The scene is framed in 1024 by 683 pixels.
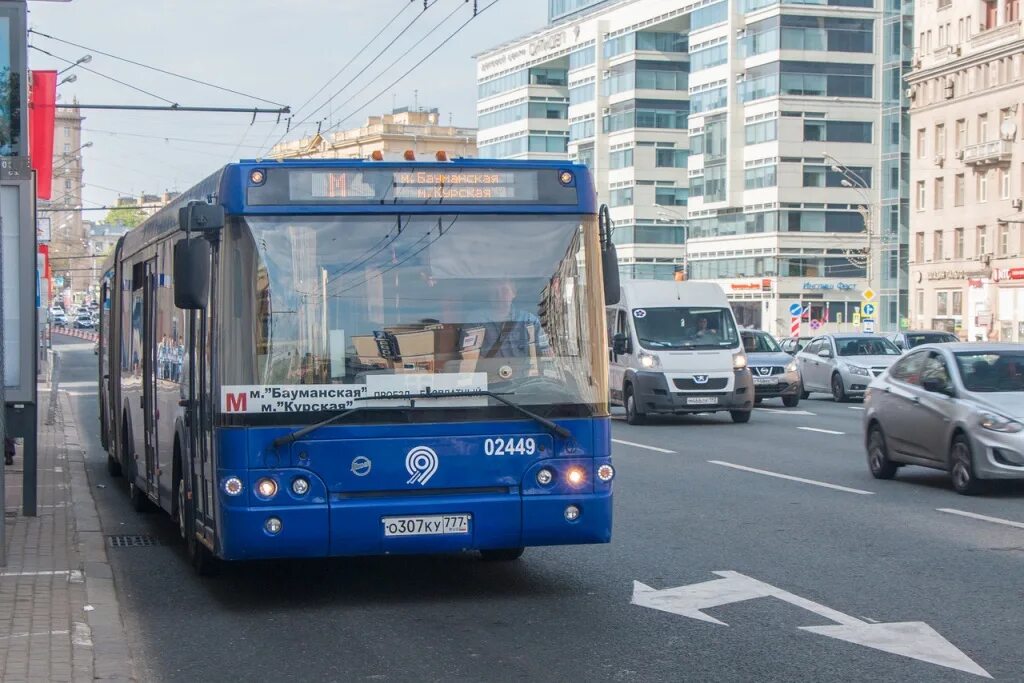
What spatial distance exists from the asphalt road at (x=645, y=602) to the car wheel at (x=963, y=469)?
19 cm

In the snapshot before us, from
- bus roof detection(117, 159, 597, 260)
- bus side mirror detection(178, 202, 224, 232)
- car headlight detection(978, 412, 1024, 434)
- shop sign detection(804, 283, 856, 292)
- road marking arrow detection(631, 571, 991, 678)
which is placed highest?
shop sign detection(804, 283, 856, 292)

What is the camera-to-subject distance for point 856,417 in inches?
1211

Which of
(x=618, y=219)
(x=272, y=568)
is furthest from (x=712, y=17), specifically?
(x=272, y=568)

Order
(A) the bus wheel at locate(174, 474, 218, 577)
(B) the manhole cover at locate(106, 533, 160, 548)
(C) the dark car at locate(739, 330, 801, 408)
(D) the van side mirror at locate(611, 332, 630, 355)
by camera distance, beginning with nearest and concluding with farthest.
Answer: (A) the bus wheel at locate(174, 474, 218, 577), (B) the manhole cover at locate(106, 533, 160, 548), (D) the van side mirror at locate(611, 332, 630, 355), (C) the dark car at locate(739, 330, 801, 408)

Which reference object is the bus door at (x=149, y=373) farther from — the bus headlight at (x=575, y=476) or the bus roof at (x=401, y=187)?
the bus headlight at (x=575, y=476)

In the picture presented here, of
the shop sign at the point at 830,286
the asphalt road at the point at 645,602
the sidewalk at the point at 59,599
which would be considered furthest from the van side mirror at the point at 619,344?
the shop sign at the point at 830,286

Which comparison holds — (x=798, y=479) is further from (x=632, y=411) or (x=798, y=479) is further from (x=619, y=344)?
(x=632, y=411)

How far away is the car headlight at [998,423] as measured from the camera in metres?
15.0

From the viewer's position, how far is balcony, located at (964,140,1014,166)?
77.4m

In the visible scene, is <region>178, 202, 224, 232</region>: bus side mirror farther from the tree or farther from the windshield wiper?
the tree

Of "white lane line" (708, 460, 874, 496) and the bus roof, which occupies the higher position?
the bus roof


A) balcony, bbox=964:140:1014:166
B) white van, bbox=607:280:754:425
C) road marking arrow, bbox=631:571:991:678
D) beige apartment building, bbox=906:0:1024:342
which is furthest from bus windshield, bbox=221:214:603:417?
balcony, bbox=964:140:1014:166

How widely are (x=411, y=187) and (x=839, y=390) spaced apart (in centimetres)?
2973

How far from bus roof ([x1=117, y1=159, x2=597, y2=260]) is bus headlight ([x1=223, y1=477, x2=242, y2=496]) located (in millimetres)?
1510
